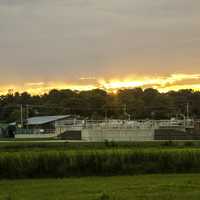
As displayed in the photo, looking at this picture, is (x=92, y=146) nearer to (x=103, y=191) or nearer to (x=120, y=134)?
(x=103, y=191)

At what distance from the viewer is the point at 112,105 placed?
17675 centimetres

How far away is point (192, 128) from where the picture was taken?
Result: 8788 centimetres

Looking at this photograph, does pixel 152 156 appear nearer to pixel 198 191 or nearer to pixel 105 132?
pixel 198 191

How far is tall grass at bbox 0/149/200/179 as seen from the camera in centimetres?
2620

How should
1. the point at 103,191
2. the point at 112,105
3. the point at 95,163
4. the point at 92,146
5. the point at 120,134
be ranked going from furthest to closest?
1. the point at 112,105
2. the point at 120,134
3. the point at 92,146
4. the point at 95,163
5. the point at 103,191

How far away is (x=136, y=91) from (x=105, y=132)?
380ft

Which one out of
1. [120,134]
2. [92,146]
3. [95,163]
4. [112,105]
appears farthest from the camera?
[112,105]

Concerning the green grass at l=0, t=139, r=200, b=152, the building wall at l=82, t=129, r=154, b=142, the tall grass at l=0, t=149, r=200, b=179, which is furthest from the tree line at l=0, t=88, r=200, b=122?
the tall grass at l=0, t=149, r=200, b=179

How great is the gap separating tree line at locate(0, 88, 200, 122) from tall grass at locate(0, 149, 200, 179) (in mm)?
137997

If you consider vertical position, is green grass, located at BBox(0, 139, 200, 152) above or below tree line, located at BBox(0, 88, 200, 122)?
below

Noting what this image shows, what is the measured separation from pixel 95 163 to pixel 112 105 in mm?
149613

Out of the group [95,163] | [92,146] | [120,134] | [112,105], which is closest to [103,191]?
[95,163]

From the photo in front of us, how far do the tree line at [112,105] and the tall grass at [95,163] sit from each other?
137997mm

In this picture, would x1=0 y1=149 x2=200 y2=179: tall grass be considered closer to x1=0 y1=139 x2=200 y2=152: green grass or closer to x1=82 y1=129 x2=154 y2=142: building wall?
x1=0 y1=139 x2=200 y2=152: green grass
